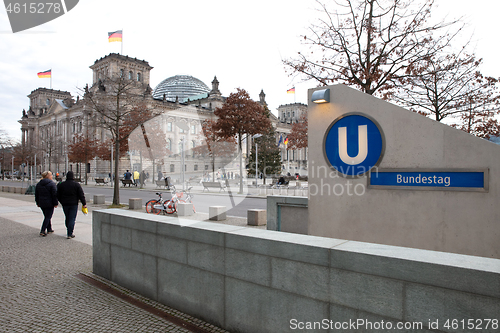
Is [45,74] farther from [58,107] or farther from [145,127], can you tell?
[145,127]

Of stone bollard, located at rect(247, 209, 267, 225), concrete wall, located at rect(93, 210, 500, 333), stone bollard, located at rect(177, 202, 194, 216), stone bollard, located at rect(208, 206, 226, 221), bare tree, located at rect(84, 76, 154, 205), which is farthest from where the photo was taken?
bare tree, located at rect(84, 76, 154, 205)

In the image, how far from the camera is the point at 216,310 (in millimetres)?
4328

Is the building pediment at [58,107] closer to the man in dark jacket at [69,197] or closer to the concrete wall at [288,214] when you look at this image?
the man in dark jacket at [69,197]

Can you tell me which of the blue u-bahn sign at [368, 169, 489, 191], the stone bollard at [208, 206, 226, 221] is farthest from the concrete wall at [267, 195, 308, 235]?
the stone bollard at [208, 206, 226, 221]

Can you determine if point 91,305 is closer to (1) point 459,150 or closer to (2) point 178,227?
(2) point 178,227

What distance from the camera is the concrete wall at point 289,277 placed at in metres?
2.71

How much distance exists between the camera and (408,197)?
5273mm

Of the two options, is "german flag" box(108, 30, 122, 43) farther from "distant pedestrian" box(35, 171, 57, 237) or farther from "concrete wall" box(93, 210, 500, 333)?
"concrete wall" box(93, 210, 500, 333)

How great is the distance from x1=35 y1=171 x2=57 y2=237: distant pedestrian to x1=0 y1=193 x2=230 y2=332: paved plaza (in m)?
1.78

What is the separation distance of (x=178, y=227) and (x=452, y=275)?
11.0 feet

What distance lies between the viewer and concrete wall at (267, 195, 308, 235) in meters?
8.59

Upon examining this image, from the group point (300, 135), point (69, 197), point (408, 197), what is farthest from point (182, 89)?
point (408, 197)

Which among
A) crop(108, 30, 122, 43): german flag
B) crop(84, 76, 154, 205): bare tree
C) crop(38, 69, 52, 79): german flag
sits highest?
crop(38, 69, 52, 79): german flag

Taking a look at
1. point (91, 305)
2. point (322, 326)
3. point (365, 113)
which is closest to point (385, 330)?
point (322, 326)
